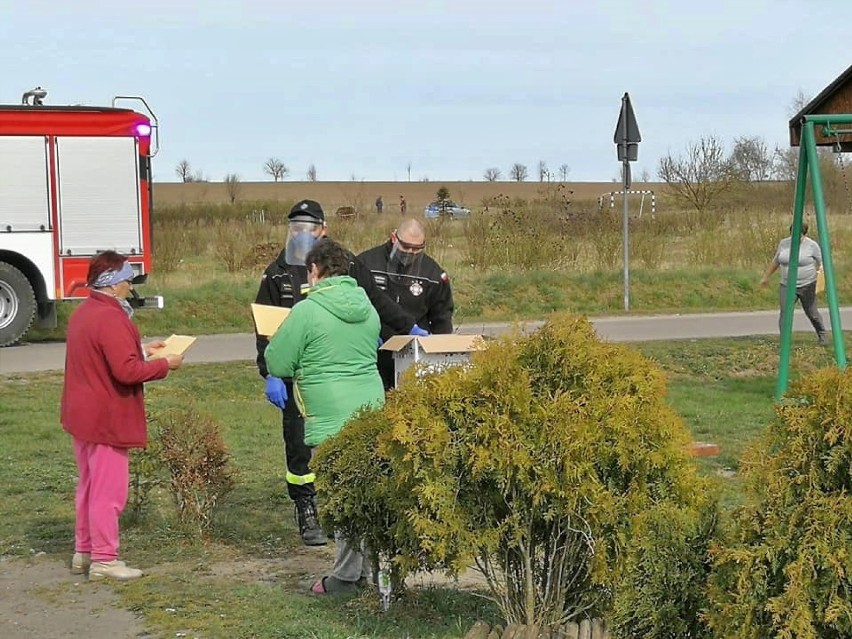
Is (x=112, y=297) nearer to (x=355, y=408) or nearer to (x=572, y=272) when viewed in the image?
(x=355, y=408)

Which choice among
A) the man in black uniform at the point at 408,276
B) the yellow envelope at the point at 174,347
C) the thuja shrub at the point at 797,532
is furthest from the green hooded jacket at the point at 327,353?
the thuja shrub at the point at 797,532

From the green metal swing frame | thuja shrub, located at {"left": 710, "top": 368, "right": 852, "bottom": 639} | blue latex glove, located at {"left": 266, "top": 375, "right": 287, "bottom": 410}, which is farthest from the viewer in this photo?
the green metal swing frame

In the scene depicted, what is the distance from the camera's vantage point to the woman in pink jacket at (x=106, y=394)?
20.4 feet

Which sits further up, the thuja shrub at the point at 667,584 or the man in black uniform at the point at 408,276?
the man in black uniform at the point at 408,276

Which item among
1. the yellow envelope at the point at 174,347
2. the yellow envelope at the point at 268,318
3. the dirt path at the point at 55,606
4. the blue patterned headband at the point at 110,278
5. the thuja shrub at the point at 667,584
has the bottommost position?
the dirt path at the point at 55,606

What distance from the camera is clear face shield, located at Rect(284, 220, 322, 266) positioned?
264 inches

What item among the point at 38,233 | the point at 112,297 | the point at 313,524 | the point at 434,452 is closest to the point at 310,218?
the point at 112,297

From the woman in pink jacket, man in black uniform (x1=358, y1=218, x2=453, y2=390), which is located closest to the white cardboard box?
man in black uniform (x1=358, y1=218, x2=453, y2=390)

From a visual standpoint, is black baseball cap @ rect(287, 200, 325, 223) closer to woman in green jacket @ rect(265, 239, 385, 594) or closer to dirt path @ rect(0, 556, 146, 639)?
woman in green jacket @ rect(265, 239, 385, 594)

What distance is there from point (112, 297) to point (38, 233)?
11238 mm

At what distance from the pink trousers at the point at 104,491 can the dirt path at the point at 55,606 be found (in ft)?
0.68

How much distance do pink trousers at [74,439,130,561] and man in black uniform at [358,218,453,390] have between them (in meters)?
1.57

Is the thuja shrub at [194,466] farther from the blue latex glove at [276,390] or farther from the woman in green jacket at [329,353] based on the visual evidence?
the woman in green jacket at [329,353]

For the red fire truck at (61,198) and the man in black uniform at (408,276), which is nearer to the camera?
the man in black uniform at (408,276)
